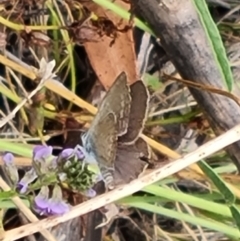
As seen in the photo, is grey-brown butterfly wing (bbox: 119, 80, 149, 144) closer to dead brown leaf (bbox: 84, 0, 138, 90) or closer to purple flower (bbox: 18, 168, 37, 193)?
purple flower (bbox: 18, 168, 37, 193)

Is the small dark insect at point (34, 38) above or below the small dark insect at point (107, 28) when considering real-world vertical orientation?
below

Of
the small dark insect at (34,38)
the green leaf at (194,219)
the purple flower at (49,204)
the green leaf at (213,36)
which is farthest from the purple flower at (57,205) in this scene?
the small dark insect at (34,38)

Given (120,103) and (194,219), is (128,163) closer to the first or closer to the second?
(120,103)

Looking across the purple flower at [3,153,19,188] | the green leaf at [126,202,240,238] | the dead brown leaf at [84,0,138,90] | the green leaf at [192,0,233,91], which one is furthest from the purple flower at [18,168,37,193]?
the dead brown leaf at [84,0,138,90]

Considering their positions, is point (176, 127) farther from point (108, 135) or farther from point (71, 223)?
point (108, 135)

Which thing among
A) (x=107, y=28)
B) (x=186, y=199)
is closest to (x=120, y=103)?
(x=186, y=199)

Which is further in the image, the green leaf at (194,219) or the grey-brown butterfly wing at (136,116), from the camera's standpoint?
the green leaf at (194,219)

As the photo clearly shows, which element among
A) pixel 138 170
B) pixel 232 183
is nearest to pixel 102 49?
pixel 232 183

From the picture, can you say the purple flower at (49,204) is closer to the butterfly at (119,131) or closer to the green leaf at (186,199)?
the butterfly at (119,131)
